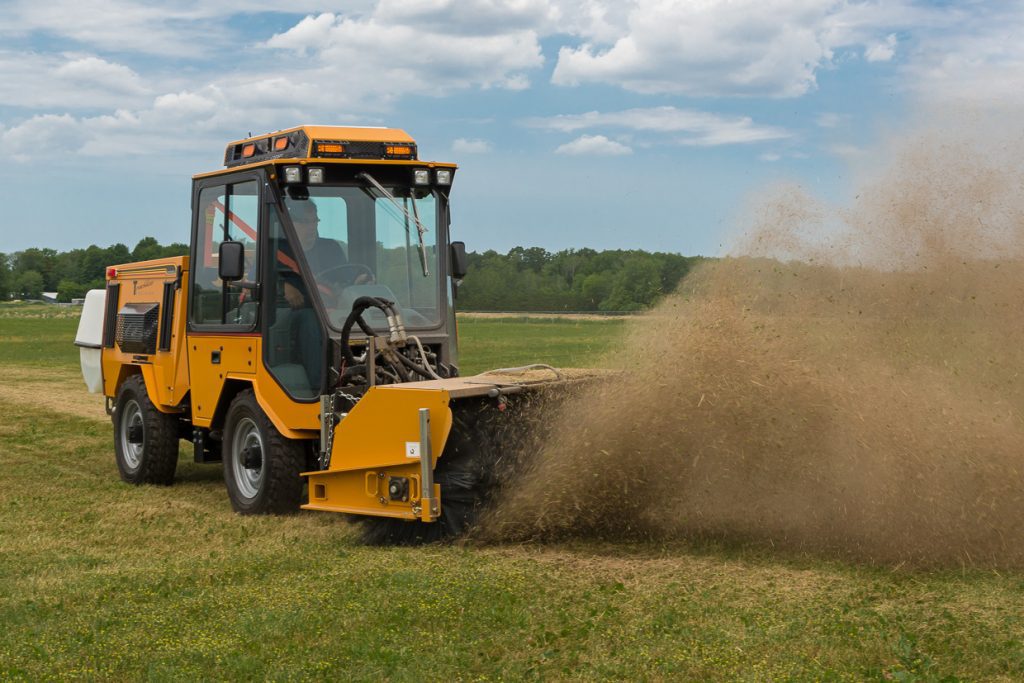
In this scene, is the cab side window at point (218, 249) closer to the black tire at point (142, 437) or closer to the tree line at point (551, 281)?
the black tire at point (142, 437)

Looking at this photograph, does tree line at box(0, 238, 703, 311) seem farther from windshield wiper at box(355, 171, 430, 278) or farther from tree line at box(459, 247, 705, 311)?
windshield wiper at box(355, 171, 430, 278)

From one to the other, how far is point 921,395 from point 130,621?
4646 millimetres

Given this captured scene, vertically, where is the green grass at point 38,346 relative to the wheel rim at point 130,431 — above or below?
below

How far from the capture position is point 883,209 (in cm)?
802

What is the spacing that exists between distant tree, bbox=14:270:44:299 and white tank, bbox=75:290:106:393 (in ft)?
446

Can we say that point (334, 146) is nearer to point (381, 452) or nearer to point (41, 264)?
point (381, 452)

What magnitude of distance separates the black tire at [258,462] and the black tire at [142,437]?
159 centimetres

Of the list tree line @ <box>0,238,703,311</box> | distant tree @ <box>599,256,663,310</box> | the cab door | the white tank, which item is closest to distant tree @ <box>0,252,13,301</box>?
tree line @ <box>0,238,703,311</box>

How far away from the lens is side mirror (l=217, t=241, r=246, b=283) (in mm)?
8438

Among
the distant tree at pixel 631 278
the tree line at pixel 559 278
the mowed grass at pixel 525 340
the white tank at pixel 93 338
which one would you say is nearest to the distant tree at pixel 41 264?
the tree line at pixel 559 278

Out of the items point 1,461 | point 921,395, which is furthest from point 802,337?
point 1,461

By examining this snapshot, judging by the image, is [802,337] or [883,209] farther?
[883,209]

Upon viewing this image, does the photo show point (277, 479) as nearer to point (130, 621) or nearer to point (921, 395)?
point (130, 621)

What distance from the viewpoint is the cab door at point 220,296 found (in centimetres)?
877
